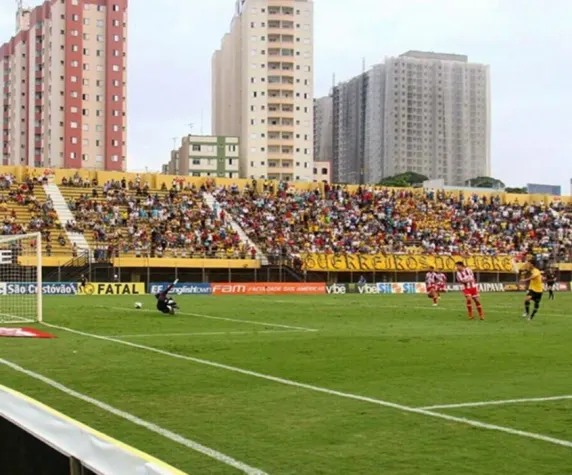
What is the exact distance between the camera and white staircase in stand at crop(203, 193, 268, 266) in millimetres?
58531

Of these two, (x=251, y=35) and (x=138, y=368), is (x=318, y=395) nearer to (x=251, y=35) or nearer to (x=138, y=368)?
(x=138, y=368)

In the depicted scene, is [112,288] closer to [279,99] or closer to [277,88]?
[279,99]

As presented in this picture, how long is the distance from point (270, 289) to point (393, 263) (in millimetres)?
12068

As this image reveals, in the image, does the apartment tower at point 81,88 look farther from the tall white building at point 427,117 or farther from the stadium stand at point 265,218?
the tall white building at point 427,117

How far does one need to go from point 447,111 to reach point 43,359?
544ft

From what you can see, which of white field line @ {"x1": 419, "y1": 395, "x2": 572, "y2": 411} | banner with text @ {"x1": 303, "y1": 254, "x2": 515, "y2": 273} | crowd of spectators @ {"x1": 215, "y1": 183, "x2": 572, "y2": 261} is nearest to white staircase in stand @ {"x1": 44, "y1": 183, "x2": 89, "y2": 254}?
crowd of spectators @ {"x1": 215, "y1": 183, "x2": 572, "y2": 261}

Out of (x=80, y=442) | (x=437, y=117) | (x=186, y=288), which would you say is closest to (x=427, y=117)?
(x=437, y=117)

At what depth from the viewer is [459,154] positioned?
175375 millimetres

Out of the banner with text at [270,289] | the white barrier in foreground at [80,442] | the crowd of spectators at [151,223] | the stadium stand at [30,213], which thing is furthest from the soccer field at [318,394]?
the crowd of spectators at [151,223]

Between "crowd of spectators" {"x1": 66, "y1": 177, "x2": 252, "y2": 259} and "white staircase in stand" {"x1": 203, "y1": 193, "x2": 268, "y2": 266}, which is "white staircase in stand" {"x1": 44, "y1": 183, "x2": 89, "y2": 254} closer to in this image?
"crowd of spectators" {"x1": 66, "y1": 177, "x2": 252, "y2": 259}

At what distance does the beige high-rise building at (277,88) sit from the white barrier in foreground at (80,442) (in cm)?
12117

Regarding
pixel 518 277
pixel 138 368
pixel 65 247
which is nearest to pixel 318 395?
pixel 138 368

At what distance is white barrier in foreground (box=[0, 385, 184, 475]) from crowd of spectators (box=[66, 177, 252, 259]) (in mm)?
49908

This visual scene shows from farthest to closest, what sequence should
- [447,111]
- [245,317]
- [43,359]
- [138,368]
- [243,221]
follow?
[447,111]
[243,221]
[245,317]
[43,359]
[138,368]
